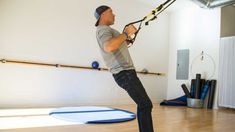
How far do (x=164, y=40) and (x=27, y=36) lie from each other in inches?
151

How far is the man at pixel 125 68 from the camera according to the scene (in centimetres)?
175

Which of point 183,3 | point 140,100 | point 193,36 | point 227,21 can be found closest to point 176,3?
point 183,3

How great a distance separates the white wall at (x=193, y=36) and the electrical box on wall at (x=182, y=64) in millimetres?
111

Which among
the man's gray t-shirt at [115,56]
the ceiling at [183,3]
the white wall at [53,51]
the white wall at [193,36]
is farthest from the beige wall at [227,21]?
the man's gray t-shirt at [115,56]

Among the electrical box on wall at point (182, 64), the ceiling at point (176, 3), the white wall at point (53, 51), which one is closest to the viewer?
the white wall at point (53, 51)

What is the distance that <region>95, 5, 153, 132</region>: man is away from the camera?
175 cm

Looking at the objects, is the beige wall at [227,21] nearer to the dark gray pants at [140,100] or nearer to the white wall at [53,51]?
the white wall at [53,51]

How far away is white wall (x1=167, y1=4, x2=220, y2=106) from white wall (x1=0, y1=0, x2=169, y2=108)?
1.40 metres

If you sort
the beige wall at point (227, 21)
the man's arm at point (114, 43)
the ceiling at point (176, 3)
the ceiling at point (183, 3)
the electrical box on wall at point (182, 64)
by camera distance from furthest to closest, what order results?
the electrical box on wall at point (182, 64), the ceiling at point (176, 3), the beige wall at point (227, 21), the ceiling at point (183, 3), the man's arm at point (114, 43)

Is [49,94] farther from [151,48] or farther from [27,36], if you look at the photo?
[151,48]

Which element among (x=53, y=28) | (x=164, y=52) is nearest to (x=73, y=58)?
(x=53, y=28)

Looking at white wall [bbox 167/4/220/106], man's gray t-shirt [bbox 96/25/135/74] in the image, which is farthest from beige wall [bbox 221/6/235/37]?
man's gray t-shirt [bbox 96/25/135/74]

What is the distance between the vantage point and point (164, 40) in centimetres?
650

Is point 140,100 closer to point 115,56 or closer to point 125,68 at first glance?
point 125,68
